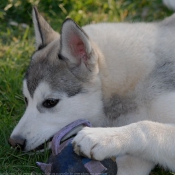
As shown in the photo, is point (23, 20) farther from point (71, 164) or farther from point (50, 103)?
point (71, 164)

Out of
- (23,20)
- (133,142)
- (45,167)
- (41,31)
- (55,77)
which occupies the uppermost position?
(41,31)

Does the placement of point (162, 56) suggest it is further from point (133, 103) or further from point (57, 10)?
point (57, 10)

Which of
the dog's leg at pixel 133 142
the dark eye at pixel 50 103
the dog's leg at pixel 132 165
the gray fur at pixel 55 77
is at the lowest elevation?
the dog's leg at pixel 132 165

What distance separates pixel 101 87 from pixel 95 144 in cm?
77

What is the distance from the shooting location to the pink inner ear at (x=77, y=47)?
3824 mm

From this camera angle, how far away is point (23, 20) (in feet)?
22.8

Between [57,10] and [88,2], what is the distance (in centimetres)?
52

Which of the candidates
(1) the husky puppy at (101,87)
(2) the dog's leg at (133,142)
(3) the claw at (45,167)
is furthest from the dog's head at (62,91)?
(2) the dog's leg at (133,142)

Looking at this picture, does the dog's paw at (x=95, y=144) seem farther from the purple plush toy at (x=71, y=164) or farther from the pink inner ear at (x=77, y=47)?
the pink inner ear at (x=77, y=47)

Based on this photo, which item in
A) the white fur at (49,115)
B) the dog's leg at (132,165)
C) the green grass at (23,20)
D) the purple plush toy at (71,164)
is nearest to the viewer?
the purple plush toy at (71,164)

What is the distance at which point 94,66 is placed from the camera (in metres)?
3.89

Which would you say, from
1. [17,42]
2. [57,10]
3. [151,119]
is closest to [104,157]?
[151,119]

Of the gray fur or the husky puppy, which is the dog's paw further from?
the gray fur

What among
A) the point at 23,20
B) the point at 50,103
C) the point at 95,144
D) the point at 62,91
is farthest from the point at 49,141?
the point at 23,20
